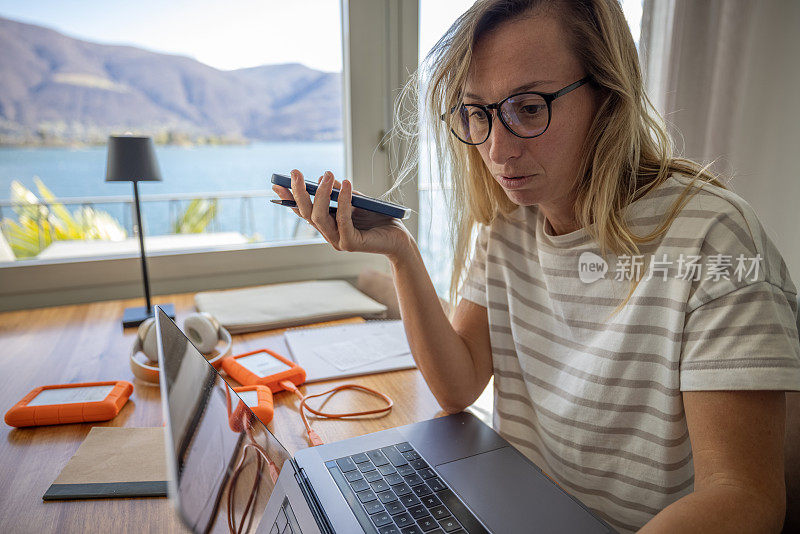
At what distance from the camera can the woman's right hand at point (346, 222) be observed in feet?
2.76

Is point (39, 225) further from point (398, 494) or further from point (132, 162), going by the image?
point (398, 494)

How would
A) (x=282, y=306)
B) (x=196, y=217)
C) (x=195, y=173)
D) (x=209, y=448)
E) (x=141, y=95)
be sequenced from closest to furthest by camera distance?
1. (x=209, y=448)
2. (x=282, y=306)
3. (x=141, y=95)
4. (x=195, y=173)
5. (x=196, y=217)

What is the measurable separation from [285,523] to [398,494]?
0.16 meters

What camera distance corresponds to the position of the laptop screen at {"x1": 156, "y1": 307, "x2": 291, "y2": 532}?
39 cm

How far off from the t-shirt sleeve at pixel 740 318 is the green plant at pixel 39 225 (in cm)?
182

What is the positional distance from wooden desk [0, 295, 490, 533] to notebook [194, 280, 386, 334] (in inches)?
2.1

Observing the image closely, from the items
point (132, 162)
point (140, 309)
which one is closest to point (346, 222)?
point (132, 162)

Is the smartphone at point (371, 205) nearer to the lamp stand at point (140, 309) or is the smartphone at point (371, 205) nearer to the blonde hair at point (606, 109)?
the blonde hair at point (606, 109)

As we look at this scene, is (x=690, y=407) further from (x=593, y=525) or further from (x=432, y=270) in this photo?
(x=432, y=270)

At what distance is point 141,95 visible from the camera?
174 cm

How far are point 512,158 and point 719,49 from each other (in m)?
1.39

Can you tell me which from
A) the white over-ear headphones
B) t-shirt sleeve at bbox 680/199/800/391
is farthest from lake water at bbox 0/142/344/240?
t-shirt sleeve at bbox 680/199/800/391

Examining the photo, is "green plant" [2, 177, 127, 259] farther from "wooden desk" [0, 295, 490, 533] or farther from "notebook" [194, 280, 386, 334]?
"notebook" [194, 280, 386, 334]

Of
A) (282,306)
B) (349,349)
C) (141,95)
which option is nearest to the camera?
(349,349)
